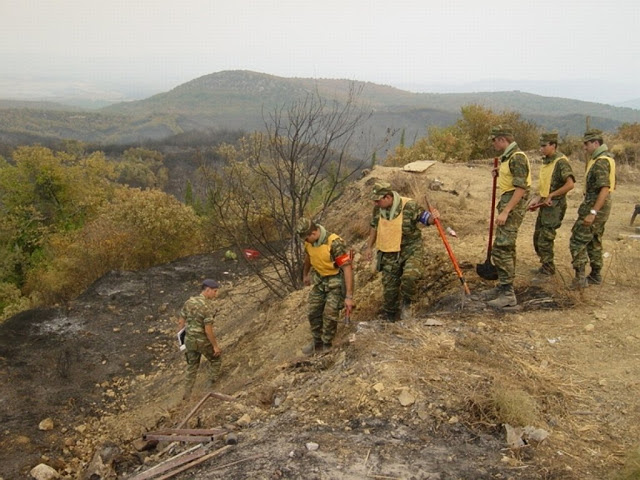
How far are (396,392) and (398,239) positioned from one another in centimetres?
190

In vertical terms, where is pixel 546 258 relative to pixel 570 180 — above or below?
below

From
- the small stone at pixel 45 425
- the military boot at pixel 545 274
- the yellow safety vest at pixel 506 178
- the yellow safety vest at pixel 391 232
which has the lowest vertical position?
the small stone at pixel 45 425

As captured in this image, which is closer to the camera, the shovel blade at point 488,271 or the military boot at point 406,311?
the military boot at point 406,311

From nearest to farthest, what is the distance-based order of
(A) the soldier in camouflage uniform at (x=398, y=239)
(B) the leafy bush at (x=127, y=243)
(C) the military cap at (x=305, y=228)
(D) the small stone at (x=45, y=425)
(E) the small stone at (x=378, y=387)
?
(E) the small stone at (x=378, y=387) < (C) the military cap at (x=305, y=228) < (A) the soldier in camouflage uniform at (x=398, y=239) < (D) the small stone at (x=45, y=425) < (B) the leafy bush at (x=127, y=243)

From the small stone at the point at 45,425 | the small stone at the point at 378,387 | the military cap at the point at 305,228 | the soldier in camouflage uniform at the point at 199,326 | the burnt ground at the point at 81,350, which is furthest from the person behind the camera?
the burnt ground at the point at 81,350

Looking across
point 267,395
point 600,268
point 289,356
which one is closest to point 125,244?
point 289,356

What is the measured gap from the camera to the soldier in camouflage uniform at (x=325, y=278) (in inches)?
199

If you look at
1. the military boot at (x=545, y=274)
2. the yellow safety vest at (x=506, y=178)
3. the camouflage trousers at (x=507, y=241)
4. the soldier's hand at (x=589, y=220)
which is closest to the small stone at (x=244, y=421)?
the camouflage trousers at (x=507, y=241)

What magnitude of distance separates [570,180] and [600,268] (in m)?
1.21

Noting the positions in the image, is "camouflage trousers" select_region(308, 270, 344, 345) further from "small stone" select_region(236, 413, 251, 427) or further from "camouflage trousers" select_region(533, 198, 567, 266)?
"camouflage trousers" select_region(533, 198, 567, 266)

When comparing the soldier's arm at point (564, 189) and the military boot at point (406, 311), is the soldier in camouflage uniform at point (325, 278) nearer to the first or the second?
the military boot at point (406, 311)

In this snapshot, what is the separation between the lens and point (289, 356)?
608cm

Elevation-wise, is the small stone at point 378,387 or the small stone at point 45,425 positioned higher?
the small stone at point 378,387

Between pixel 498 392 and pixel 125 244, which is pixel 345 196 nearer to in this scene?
pixel 125 244
